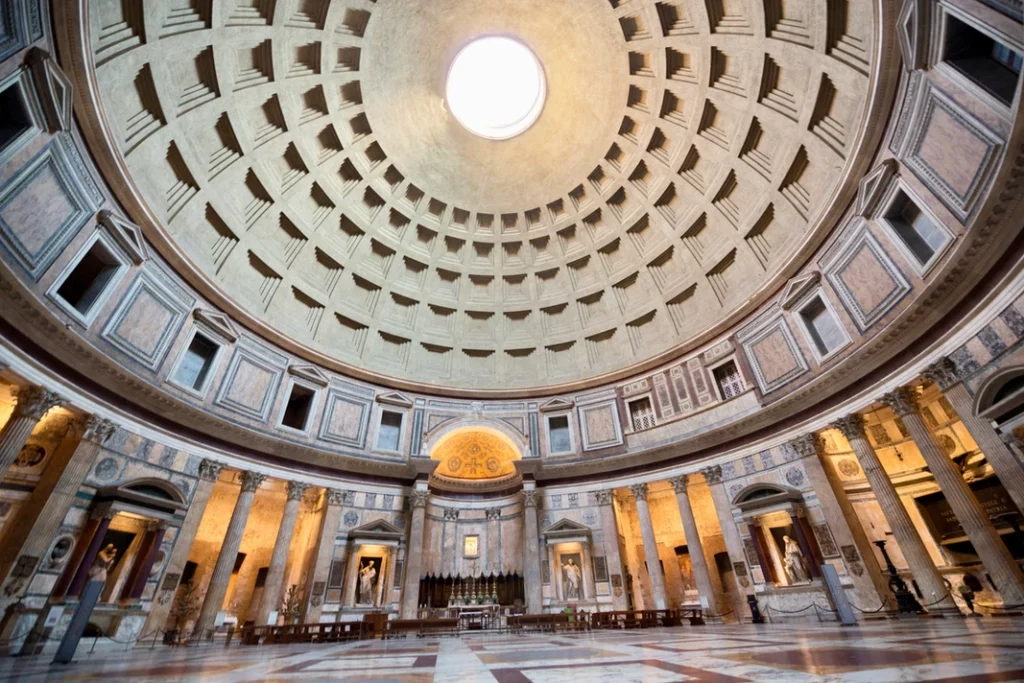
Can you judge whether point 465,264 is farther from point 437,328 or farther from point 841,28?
point 841,28

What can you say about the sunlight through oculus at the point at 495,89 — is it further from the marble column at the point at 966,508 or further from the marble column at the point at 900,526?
the marble column at the point at 966,508

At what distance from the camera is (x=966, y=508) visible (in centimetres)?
1116

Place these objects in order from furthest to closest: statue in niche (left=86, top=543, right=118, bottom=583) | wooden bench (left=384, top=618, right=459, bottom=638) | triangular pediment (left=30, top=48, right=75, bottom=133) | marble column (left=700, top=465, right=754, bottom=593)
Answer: marble column (left=700, top=465, right=754, bottom=593)
wooden bench (left=384, top=618, right=459, bottom=638)
statue in niche (left=86, top=543, right=118, bottom=583)
triangular pediment (left=30, top=48, right=75, bottom=133)

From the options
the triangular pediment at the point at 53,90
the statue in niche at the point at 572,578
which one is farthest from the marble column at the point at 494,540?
the triangular pediment at the point at 53,90

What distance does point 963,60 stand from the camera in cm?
1049

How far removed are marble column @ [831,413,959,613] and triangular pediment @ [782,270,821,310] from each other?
16.5 ft

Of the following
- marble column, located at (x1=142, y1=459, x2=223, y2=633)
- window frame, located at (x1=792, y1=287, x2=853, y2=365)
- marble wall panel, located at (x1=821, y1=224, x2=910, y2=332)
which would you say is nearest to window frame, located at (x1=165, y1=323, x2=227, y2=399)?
marble column, located at (x1=142, y1=459, x2=223, y2=633)

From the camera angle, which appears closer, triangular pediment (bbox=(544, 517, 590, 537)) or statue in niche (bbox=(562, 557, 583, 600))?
statue in niche (bbox=(562, 557, 583, 600))

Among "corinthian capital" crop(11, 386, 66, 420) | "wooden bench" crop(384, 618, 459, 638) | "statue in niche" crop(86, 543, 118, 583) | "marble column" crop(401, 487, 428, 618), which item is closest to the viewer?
"corinthian capital" crop(11, 386, 66, 420)

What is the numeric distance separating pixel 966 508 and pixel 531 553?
48.4 feet

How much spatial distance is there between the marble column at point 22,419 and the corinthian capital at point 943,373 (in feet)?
78.3

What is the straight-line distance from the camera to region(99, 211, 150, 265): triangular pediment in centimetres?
1359

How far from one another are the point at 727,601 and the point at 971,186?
59.3ft

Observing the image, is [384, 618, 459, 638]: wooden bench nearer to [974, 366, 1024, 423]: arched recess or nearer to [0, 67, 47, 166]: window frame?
[974, 366, 1024, 423]: arched recess
